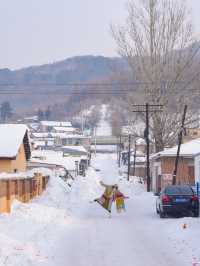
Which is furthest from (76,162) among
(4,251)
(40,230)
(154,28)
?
(4,251)

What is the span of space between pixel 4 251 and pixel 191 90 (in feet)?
143

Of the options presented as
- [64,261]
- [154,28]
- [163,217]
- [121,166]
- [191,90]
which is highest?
[154,28]

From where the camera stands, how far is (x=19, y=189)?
3161 centimetres

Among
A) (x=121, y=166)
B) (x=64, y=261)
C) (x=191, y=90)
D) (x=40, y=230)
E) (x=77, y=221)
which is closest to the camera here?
(x=64, y=261)

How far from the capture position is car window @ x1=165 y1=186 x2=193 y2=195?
2833 cm

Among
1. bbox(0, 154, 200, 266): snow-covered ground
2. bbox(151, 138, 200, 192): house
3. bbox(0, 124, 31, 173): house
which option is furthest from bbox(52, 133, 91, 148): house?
bbox(0, 154, 200, 266): snow-covered ground

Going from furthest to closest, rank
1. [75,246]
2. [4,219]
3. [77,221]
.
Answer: [77,221], [4,219], [75,246]

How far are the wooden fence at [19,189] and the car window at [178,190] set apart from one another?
7024 millimetres

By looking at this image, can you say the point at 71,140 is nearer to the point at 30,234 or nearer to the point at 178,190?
the point at 178,190

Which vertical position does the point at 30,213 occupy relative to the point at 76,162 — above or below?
above

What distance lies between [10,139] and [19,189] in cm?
1293

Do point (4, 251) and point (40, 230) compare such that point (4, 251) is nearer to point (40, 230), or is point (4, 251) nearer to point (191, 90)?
point (40, 230)

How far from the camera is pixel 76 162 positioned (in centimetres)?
9625

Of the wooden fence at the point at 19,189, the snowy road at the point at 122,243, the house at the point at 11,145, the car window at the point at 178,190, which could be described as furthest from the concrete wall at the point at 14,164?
the car window at the point at 178,190
